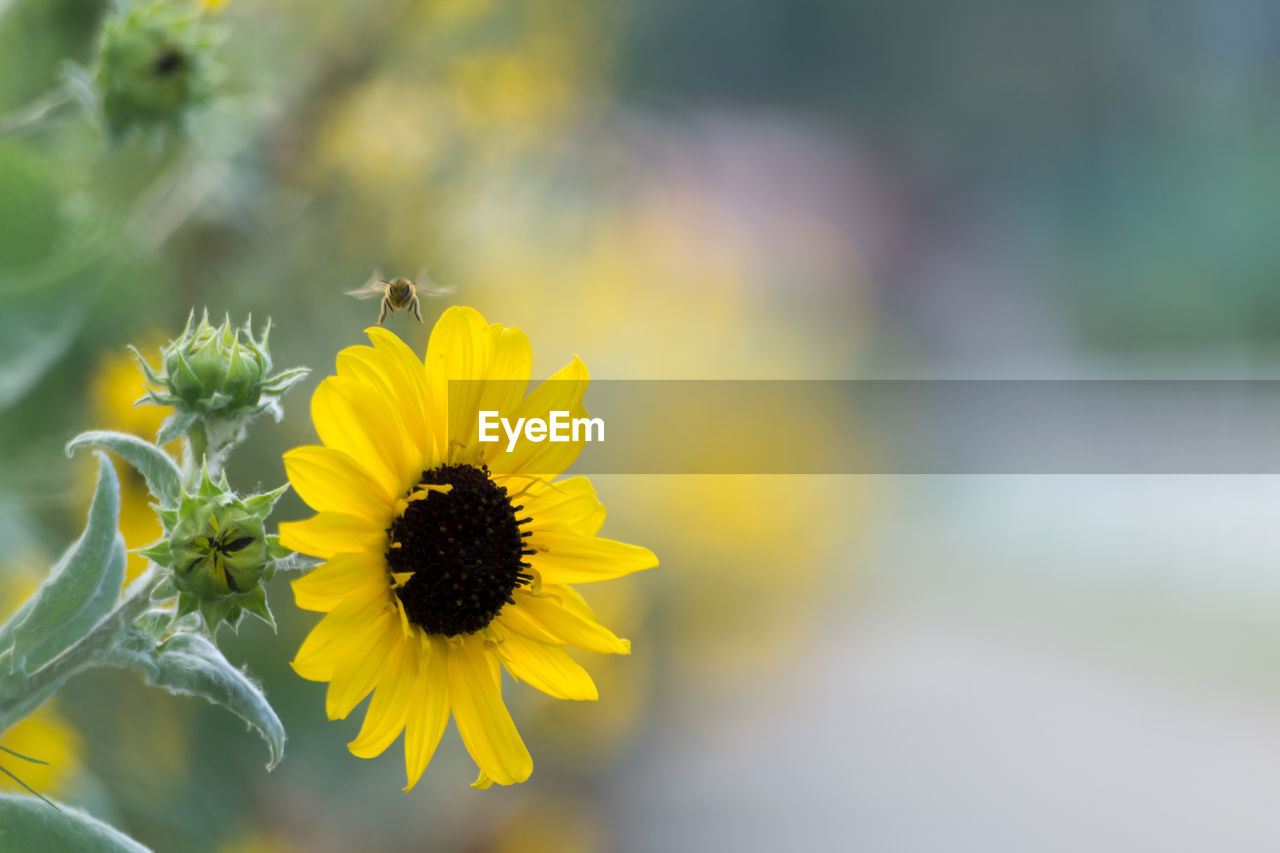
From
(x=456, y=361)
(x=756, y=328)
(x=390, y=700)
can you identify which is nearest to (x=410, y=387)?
(x=456, y=361)

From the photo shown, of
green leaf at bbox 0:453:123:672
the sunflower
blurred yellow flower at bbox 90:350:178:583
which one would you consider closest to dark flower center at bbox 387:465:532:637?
the sunflower

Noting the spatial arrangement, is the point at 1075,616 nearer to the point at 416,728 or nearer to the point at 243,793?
the point at 243,793

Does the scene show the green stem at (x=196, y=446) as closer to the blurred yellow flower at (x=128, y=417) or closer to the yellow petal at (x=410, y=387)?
the yellow petal at (x=410, y=387)

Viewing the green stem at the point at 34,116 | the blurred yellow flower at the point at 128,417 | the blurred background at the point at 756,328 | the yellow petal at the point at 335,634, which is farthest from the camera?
the blurred background at the point at 756,328

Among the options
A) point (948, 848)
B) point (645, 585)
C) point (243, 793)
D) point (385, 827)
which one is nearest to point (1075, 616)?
point (948, 848)

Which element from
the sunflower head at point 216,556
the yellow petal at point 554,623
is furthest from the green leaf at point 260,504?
the yellow petal at point 554,623

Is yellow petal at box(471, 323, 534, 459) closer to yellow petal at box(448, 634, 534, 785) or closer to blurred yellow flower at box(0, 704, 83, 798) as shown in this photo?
yellow petal at box(448, 634, 534, 785)

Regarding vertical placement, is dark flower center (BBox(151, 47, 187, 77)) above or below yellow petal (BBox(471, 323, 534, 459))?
above
